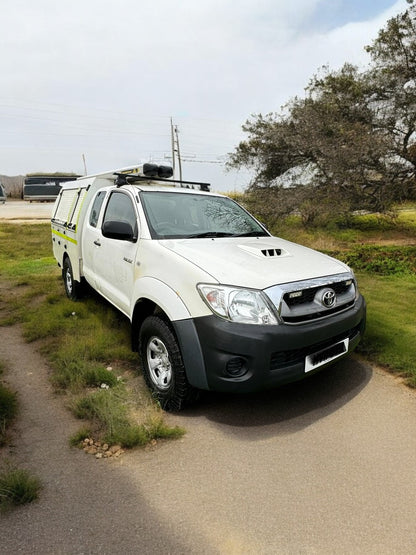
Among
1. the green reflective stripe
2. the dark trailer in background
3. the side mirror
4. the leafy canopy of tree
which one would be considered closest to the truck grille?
the side mirror

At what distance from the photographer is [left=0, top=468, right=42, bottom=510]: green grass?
2078 millimetres

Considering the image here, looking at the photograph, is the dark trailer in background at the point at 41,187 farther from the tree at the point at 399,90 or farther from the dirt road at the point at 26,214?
the tree at the point at 399,90

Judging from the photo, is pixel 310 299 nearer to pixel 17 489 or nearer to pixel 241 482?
pixel 241 482

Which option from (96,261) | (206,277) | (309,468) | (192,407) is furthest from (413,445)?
(96,261)

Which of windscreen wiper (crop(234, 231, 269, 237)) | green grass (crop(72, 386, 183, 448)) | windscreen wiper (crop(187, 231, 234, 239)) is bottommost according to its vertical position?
green grass (crop(72, 386, 183, 448))

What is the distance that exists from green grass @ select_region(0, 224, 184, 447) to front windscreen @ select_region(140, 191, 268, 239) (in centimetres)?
143

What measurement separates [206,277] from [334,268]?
1228 millimetres

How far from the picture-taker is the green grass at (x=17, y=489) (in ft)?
6.82

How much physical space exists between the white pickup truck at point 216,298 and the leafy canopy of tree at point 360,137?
282 inches

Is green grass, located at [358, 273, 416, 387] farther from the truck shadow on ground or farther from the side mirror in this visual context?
the side mirror

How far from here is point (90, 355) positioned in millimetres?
3965

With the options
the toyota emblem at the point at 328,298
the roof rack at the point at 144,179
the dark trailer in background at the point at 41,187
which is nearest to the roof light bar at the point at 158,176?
the roof rack at the point at 144,179

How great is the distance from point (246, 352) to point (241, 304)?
331 mm

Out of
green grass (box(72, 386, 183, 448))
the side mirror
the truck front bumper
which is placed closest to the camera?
the truck front bumper
